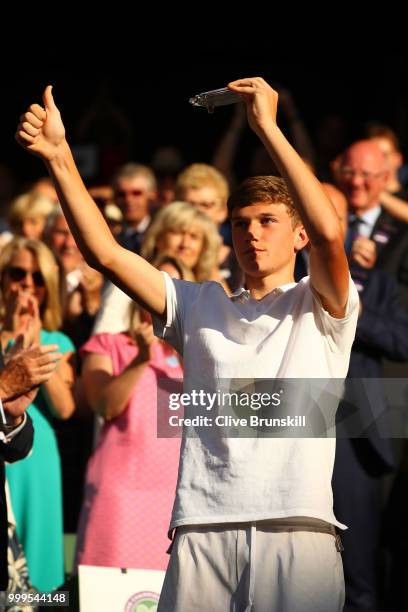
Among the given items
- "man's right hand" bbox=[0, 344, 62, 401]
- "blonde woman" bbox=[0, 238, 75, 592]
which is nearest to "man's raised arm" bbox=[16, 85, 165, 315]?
"man's right hand" bbox=[0, 344, 62, 401]

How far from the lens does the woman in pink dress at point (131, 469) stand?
229 inches

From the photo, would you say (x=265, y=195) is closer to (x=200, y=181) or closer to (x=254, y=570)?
(x=254, y=570)

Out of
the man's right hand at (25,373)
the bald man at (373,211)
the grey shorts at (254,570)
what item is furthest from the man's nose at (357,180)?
the grey shorts at (254,570)

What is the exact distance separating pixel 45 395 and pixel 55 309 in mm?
548

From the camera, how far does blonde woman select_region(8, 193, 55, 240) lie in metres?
8.24

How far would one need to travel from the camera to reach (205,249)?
6625 millimetres

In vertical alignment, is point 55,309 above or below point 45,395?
above

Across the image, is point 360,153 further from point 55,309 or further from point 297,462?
point 297,462

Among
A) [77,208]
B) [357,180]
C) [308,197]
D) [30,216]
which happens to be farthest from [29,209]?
[308,197]

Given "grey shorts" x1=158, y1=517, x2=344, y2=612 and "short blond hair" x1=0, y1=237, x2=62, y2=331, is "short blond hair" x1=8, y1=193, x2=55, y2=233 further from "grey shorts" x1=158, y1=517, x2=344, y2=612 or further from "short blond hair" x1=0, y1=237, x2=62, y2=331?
"grey shorts" x1=158, y1=517, x2=344, y2=612

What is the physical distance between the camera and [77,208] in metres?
3.72

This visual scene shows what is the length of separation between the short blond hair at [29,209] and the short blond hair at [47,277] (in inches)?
63.5

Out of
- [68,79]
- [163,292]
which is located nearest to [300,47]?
[68,79]

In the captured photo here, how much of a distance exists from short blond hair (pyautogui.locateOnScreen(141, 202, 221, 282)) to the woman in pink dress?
61 centimetres
